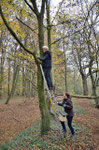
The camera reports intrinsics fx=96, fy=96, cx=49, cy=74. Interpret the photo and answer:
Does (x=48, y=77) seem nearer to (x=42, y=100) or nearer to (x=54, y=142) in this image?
(x=42, y=100)

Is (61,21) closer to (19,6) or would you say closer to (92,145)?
(19,6)

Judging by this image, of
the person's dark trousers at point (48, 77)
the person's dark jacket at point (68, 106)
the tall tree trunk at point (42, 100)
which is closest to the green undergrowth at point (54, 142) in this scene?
the tall tree trunk at point (42, 100)

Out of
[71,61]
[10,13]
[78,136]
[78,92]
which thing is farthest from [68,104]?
[78,92]

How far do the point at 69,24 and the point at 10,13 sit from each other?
420 cm

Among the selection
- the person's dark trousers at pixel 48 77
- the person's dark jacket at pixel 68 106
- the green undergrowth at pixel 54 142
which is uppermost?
the person's dark trousers at pixel 48 77

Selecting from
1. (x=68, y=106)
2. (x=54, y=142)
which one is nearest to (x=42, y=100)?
(x=68, y=106)

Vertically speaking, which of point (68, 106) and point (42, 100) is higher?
point (42, 100)

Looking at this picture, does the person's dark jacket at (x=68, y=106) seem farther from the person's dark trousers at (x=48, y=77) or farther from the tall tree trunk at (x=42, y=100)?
the tall tree trunk at (x=42, y=100)

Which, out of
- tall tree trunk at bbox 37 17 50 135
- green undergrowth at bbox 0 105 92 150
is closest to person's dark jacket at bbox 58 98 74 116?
green undergrowth at bbox 0 105 92 150

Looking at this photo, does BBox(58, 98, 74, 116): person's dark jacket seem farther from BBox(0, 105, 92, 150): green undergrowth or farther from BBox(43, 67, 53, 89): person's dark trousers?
BBox(43, 67, 53, 89): person's dark trousers

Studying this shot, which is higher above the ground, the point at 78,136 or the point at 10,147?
the point at 78,136

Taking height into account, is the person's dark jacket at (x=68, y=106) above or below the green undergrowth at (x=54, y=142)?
above

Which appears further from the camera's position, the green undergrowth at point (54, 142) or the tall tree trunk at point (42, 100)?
the tall tree trunk at point (42, 100)

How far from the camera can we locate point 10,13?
22.1 ft
